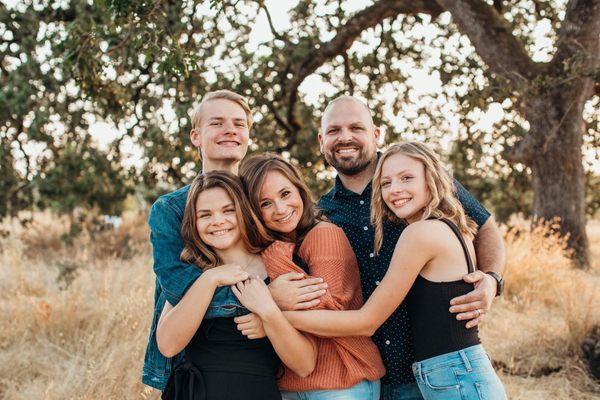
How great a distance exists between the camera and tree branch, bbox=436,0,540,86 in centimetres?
818

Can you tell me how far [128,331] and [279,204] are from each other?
309 centimetres

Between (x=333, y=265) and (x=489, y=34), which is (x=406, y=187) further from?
(x=489, y=34)

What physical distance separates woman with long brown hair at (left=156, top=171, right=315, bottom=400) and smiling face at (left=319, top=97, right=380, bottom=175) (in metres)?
0.98

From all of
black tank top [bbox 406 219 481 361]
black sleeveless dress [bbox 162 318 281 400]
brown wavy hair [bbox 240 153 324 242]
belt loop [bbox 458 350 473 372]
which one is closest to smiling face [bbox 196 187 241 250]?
brown wavy hair [bbox 240 153 324 242]

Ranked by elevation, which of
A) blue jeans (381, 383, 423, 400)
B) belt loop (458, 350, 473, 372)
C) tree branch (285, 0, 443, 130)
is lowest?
blue jeans (381, 383, 423, 400)

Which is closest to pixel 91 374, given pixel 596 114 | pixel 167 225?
pixel 167 225

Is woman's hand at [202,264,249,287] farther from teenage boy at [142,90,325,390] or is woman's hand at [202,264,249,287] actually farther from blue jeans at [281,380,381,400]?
blue jeans at [281,380,381,400]

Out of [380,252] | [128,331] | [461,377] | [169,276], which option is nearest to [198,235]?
[169,276]

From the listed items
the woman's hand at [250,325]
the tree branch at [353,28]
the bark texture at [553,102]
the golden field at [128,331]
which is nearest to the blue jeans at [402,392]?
the woman's hand at [250,325]

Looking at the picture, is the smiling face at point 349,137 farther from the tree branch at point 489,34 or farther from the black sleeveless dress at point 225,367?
the tree branch at point 489,34

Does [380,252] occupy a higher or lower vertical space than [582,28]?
lower

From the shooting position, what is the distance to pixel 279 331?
2703 mm

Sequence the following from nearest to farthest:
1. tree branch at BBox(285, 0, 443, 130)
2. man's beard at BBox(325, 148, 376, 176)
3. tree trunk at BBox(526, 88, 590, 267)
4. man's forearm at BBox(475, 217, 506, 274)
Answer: man's forearm at BBox(475, 217, 506, 274) < man's beard at BBox(325, 148, 376, 176) < tree trunk at BBox(526, 88, 590, 267) < tree branch at BBox(285, 0, 443, 130)

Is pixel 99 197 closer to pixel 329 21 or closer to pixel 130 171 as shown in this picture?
pixel 130 171
